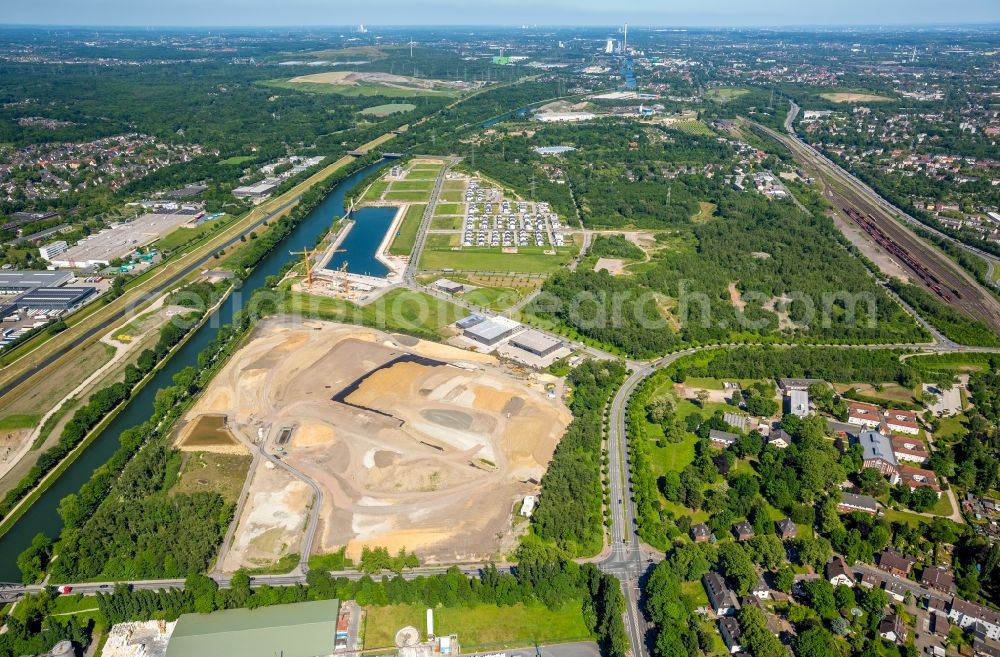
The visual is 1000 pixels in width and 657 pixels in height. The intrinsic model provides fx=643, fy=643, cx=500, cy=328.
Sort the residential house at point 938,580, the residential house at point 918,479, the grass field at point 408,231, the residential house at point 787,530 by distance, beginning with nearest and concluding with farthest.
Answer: the residential house at point 938,580 < the residential house at point 787,530 < the residential house at point 918,479 < the grass field at point 408,231

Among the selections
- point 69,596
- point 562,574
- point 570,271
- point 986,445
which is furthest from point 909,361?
point 69,596

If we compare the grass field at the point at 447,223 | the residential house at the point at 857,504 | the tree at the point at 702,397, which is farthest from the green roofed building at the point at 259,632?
the grass field at the point at 447,223

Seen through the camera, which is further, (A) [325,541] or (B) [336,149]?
(B) [336,149]

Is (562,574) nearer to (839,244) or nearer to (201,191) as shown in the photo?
(839,244)

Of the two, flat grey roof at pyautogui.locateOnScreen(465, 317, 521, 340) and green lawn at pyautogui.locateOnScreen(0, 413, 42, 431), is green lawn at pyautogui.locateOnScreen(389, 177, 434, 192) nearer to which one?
flat grey roof at pyautogui.locateOnScreen(465, 317, 521, 340)

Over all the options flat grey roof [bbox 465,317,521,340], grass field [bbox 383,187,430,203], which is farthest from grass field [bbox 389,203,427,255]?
flat grey roof [bbox 465,317,521,340]

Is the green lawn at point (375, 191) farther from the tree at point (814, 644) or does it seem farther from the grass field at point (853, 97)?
the grass field at point (853, 97)
